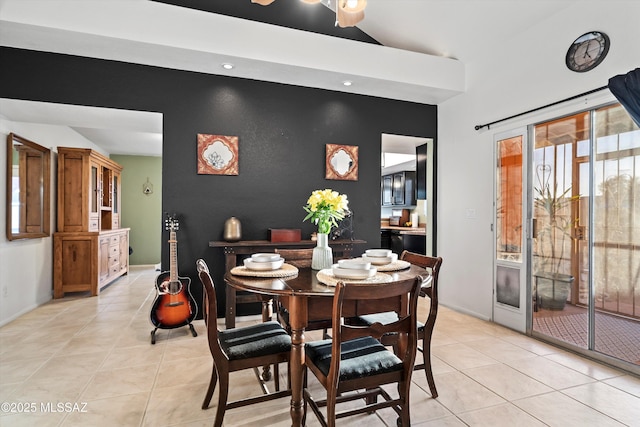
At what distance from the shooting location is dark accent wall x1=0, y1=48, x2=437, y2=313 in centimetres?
329

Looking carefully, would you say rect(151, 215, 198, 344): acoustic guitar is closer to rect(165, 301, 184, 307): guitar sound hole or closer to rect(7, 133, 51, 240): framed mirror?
rect(165, 301, 184, 307): guitar sound hole

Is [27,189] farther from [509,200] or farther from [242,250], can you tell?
[509,200]

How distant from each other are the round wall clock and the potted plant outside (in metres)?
1.03

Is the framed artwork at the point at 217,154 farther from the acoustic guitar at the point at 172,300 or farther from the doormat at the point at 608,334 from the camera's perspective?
the doormat at the point at 608,334

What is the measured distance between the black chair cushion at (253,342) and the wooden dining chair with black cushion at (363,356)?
17 cm

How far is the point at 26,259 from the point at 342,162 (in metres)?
3.83

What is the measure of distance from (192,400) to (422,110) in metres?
4.13

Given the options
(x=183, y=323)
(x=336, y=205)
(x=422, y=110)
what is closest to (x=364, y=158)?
(x=422, y=110)

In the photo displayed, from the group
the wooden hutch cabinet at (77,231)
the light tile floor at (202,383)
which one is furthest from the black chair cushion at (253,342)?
the wooden hutch cabinet at (77,231)

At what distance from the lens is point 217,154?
372 cm

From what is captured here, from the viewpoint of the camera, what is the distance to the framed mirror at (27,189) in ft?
11.9

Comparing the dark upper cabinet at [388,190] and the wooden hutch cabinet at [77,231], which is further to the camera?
the dark upper cabinet at [388,190]

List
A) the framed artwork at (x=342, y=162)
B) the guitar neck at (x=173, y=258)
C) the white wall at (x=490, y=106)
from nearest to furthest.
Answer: the white wall at (x=490, y=106) → the guitar neck at (x=173, y=258) → the framed artwork at (x=342, y=162)

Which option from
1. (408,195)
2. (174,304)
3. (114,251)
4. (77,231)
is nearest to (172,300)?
(174,304)
